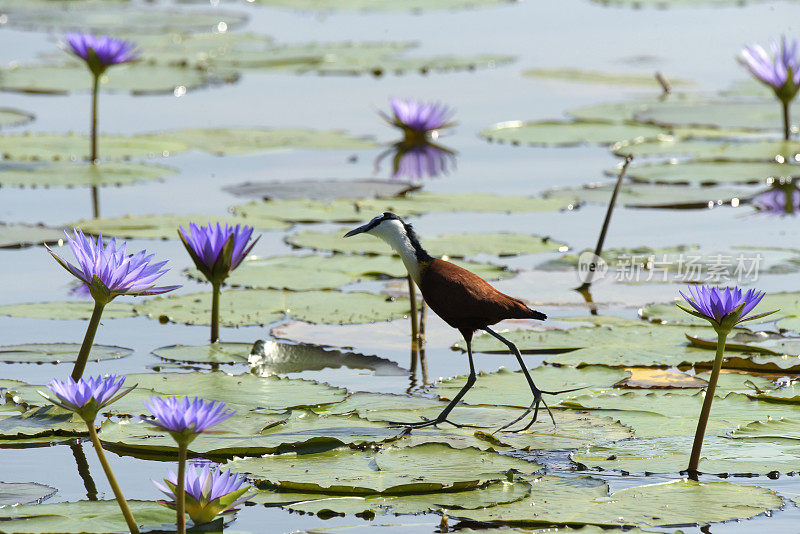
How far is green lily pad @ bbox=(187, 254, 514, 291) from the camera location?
505 centimetres

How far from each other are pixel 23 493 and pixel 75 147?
466 centimetres

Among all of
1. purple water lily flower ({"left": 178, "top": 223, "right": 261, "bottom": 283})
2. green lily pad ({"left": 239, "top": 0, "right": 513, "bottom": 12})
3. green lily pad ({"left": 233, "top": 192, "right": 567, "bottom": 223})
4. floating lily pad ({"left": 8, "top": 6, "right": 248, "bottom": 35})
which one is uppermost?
green lily pad ({"left": 239, "top": 0, "right": 513, "bottom": 12})

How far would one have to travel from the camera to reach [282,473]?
10.0 ft

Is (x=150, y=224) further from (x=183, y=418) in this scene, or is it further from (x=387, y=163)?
(x=183, y=418)

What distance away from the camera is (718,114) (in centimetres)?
830

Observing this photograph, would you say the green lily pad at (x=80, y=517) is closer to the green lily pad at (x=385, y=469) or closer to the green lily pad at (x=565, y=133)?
the green lily pad at (x=385, y=469)

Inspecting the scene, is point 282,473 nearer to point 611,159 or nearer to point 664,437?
point 664,437

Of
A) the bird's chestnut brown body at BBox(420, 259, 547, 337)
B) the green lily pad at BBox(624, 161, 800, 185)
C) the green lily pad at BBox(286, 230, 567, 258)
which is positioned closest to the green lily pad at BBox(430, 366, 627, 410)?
the bird's chestnut brown body at BBox(420, 259, 547, 337)

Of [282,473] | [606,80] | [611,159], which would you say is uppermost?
[606,80]

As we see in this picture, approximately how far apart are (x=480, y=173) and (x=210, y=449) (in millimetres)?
4180

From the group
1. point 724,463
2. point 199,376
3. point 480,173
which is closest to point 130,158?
point 480,173

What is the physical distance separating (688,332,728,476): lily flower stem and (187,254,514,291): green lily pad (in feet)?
6.66

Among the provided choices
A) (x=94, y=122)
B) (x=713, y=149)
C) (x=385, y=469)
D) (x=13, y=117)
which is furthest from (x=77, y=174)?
(x=385, y=469)

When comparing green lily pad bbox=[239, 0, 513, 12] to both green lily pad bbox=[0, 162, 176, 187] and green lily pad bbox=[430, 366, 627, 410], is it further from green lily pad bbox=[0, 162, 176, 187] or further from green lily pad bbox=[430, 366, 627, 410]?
green lily pad bbox=[430, 366, 627, 410]
